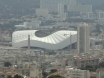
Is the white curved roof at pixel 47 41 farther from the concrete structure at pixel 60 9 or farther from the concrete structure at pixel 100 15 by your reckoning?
the concrete structure at pixel 60 9

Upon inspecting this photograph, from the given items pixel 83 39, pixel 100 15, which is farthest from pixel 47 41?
pixel 100 15

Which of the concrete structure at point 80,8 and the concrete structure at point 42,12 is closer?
the concrete structure at point 42,12

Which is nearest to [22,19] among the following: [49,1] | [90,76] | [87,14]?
[87,14]

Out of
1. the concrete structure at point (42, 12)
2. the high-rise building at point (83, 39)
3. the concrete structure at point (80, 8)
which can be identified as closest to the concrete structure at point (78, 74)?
the high-rise building at point (83, 39)

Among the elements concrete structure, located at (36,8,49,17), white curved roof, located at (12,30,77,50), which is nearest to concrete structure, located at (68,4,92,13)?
concrete structure, located at (36,8,49,17)

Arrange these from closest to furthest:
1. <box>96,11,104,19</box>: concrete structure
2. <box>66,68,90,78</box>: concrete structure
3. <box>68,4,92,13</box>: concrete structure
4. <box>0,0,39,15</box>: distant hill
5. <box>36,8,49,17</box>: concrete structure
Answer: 1. <box>66,68,90,78</box>: concrete structure
2. <box>36,8,49,17</box>: concrete structure
3. <box>96,11,104,19</box>: concrete structure
4. <box>0,0,39,15</box>: distant hill
5. <box>68,4,92,13</box>: concrete structure

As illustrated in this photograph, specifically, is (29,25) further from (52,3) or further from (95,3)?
(95,3)

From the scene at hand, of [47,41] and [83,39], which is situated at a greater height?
[83,39]

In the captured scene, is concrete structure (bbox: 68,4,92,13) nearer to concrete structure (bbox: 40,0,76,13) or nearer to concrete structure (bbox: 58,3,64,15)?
concrete structure (bbox: 58,3,64,15)

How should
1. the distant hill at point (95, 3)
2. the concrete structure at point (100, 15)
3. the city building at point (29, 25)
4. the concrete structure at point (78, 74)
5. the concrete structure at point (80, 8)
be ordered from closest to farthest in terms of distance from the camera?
the concrete structure at point (78, 74) → the city building at point (29, 25) → the concrete structure at point (100, 15) → the concrete structure at point (80, 8) → the distant hill at point (95, 3)
